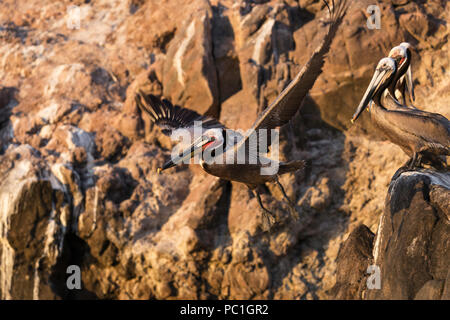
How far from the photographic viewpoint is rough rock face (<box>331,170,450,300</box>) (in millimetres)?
3734

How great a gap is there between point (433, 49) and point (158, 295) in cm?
591

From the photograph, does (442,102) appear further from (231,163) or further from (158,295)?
(158,295)

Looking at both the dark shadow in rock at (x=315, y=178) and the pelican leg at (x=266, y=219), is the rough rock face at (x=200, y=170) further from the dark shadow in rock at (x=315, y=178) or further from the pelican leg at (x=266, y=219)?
the pelican leg at (x=266, y=219)

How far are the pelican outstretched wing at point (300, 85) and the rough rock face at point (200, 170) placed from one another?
3272 mm

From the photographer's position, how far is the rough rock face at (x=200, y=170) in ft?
24.8

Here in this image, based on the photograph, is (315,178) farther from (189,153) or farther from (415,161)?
(189,153)

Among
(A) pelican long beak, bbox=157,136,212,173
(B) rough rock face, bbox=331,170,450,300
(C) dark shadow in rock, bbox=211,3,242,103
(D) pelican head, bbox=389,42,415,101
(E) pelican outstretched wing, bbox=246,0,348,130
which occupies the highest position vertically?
(C) dark shadow in rock, bbox=211,3,242,103

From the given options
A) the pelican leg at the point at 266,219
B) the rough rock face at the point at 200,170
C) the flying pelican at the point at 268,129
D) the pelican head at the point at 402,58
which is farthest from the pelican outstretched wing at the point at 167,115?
the pelican head at the point at 402,58

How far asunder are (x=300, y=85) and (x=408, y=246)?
5.15ft

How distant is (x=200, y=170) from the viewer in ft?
27.1

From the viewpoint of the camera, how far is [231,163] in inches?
182

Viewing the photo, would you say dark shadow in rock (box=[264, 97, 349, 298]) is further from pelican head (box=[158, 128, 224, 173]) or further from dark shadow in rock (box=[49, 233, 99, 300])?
pelican head (box=[158, 128, 224, 173])

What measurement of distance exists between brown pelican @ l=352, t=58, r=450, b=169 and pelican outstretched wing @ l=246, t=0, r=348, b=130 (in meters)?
0.66

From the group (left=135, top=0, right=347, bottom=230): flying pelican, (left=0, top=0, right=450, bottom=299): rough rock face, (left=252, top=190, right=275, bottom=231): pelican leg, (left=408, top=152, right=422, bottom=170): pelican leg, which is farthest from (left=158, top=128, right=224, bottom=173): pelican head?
(left=0, top=0, right=450, bottom=299): rough rock face
